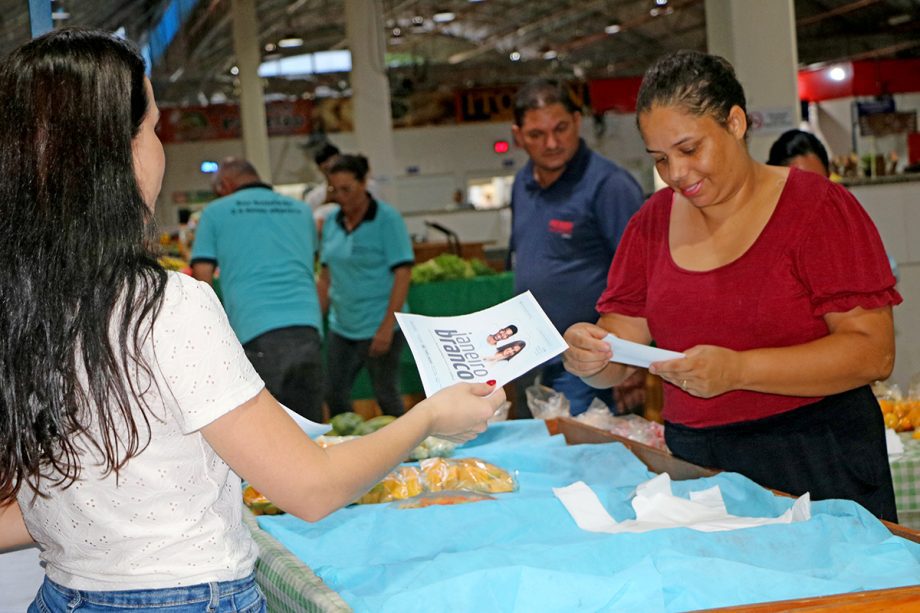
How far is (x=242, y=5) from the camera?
14.8 m

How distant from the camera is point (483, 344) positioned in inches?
73.9

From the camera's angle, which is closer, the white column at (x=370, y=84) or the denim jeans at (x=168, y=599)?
the denim jeans at (x=168, y=599)

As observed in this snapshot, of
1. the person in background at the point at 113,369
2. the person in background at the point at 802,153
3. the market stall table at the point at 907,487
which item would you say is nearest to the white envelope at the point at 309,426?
the person in background at the point at 113,369

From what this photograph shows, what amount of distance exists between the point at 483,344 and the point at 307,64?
23.4 meters

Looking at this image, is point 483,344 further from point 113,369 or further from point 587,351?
point 113,369

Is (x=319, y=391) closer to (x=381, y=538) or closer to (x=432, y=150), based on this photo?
(x=381, y=538)

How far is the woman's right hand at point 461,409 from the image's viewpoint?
1583mm

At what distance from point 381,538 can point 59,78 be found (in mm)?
1062

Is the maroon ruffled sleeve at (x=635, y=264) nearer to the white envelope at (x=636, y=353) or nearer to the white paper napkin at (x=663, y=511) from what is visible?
the white envelope at (x=636, y=353)

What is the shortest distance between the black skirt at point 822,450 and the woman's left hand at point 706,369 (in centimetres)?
23

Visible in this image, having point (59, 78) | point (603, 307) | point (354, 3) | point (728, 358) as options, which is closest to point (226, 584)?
point (59, 78)

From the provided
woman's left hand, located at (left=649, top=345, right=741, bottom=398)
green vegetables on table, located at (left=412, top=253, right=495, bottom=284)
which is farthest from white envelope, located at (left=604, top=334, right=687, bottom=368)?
green vegetables on table, located at (left=412, top=253, right=495, bottom=284)

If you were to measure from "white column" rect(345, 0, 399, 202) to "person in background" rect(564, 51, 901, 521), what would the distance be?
31.3ft

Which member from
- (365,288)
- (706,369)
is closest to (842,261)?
(706,369)
